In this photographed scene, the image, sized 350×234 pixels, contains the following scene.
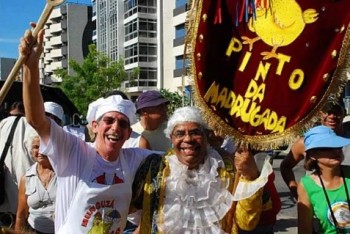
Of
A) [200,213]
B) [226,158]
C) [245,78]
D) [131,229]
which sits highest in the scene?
[245,78]

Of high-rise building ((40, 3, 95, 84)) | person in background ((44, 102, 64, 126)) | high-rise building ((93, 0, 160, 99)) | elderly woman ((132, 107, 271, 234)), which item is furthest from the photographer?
high-rise building ((40, 3, 95, 84))

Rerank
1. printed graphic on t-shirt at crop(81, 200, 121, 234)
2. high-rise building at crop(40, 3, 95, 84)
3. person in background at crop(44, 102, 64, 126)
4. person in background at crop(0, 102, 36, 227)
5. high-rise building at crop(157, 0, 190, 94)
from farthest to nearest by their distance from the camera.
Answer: high-rise building at crop(40, 3, 95, 84)
high-rise building at crop(157, 0, 190, 94)
person in background at crop(0, 102, 36, 227)
person in background at crop(44, 102, 64, 126)
printed graphic on t-shirt at crop(81, 200, 121, 234)

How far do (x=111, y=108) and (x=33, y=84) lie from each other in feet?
1.54

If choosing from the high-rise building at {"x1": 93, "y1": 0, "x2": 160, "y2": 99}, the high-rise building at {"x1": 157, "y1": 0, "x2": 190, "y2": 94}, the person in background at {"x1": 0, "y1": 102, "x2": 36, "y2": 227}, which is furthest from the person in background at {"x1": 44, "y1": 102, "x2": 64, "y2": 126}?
the high-rise building at {"x1": 93, "y1": 0, "x2": 160, "y2": 99}

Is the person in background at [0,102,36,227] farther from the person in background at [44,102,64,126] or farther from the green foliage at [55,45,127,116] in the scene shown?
the green foliage at [55,45,127,116]

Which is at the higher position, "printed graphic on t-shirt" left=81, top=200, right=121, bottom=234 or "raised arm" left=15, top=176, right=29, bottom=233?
"printed graphic on t-shirt" left=81, top=200, right=121, bottom=234

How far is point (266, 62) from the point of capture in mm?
2633

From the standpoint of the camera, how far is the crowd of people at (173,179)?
258cm

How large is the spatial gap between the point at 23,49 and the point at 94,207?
890 millimetres

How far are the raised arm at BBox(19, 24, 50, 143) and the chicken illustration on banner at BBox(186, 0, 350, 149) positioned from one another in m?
0.83

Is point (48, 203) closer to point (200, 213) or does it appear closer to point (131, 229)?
point (131, 229)

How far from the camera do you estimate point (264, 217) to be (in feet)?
9.72

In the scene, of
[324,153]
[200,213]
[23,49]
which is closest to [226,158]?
[200,213]

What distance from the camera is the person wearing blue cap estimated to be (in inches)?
111
